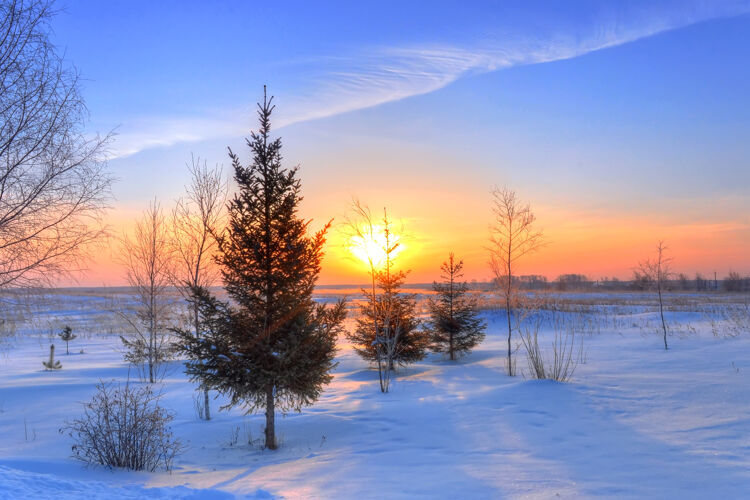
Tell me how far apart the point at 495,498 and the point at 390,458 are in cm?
237

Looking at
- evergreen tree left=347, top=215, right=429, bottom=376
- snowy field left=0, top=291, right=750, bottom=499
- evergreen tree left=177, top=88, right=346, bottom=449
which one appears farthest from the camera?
evergreen tree left=347, top=215, right=429, bottom=376

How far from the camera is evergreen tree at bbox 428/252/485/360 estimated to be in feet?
69.5

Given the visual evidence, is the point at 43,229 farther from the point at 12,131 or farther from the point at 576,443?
the point at 576,443

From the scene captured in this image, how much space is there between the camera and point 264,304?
9125 millimetres

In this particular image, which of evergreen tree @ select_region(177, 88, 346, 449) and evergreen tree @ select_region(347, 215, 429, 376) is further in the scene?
evergreen tree @ select_region(347, 215, 429, 376)

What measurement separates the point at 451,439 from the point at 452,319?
1285cm

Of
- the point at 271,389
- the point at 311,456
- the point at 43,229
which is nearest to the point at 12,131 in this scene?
the point at 43,229

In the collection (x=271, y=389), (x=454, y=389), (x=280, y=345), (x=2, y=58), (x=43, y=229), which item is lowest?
(x=454, y=389)

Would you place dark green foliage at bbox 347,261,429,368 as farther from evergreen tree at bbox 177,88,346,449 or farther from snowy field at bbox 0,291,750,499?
evergreen tree at bbox 177,88,346,449

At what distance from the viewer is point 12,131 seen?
25.0 feet

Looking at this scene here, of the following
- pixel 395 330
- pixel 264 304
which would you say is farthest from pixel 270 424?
pixel 395 330

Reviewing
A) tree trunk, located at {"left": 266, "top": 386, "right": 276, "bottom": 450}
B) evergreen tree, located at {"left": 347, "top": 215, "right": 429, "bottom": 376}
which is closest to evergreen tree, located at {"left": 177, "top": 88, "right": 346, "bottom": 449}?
tree trunk, located at {"left": 266, "top": 386, "right": 276, "bottom": 450}

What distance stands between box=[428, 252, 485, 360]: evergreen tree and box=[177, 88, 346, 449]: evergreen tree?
12579 millimetres

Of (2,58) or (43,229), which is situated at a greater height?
(2,58)
